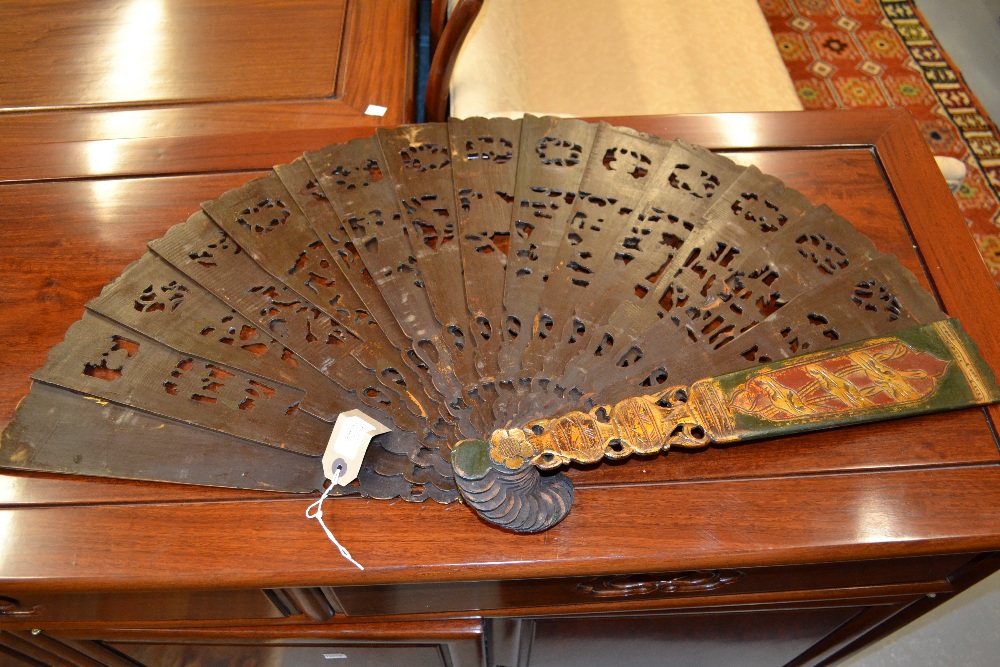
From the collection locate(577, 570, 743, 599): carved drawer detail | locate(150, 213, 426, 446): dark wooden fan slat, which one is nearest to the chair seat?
locate(150, 213, 426, 446): dark wooden fan slat

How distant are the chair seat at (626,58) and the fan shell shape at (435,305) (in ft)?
2.06

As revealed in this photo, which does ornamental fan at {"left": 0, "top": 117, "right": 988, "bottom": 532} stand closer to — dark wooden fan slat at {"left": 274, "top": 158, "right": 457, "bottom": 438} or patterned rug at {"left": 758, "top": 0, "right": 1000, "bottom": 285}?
dark wooden fan slat at {"left": 274, "top": 158, "right": 457, "bottom": 438}

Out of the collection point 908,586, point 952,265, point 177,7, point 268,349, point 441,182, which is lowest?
point 908,586

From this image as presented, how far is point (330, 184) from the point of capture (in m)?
1.15

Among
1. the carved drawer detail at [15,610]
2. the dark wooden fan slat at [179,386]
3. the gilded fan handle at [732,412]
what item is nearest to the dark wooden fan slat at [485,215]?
the gilded fan handle at [732,412]

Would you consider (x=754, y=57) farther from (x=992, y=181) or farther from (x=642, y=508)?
(x=642, y=508)

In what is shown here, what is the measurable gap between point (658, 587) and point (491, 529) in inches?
11.4

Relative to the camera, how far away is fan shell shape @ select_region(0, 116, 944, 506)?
938 millimetres

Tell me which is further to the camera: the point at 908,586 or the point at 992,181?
the point at 992,181

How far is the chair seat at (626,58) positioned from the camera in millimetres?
1810

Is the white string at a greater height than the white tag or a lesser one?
lesser

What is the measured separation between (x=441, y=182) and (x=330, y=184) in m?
Answer: 0.16

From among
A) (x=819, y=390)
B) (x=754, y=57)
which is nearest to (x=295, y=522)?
(x=819, y=390)

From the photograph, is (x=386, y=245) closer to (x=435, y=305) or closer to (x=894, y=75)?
(x=435, y=305)
